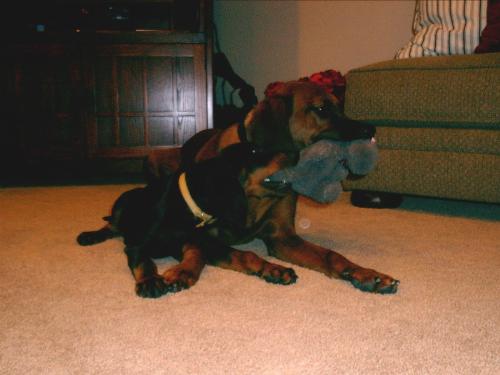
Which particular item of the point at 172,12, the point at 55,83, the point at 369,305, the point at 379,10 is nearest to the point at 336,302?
the point at 369,305

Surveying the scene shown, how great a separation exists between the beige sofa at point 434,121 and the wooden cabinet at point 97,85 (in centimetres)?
92

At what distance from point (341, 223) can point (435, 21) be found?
1156 millimetres

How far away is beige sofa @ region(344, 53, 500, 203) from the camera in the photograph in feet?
6.09

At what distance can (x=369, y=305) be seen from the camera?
3.62 ft

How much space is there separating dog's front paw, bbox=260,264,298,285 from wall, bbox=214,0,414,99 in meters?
2.36

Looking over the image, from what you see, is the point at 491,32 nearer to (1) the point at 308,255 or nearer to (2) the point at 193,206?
(1) the point at 308,255

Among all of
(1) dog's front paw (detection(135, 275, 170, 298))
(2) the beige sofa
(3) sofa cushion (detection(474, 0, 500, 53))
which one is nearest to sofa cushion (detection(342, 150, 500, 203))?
(2) the beige sofa

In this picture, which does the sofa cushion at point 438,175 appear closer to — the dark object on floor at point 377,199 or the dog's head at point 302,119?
the dark object on floor at point 377,199

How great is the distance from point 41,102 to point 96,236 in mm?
1266

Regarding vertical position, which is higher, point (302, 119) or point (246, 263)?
point (302, 119)

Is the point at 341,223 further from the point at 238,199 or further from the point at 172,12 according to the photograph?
the point at 172,12

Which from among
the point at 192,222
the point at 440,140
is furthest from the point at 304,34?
the point at 192,222

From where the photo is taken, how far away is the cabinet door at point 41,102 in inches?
102

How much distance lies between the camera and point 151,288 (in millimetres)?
1166
